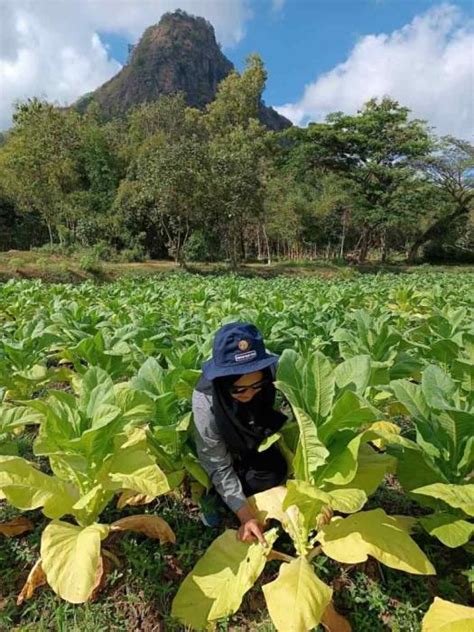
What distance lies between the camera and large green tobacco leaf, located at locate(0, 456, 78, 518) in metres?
1.98

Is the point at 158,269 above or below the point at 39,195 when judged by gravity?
below

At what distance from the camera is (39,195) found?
24797 millimetres

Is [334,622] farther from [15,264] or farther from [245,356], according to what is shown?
[15,264]

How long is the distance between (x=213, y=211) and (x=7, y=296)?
1600cm

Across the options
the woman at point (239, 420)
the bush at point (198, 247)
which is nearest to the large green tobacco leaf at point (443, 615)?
the woman at point (239, 420)

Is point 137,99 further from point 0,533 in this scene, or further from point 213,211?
point 0,533

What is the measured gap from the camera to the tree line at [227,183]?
23.9 metres

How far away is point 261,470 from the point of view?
2404 millimetres

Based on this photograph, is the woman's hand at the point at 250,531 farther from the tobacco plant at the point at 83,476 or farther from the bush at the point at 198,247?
the bush at the point at 198,247

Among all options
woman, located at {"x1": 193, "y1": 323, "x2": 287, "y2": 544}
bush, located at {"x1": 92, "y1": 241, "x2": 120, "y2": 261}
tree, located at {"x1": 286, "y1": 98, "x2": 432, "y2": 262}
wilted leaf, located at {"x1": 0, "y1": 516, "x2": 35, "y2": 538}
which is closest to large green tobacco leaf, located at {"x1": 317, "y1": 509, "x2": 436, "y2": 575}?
woman, located at {"x1": 193, "y1": 323, "x2": 287, "y2": 544}

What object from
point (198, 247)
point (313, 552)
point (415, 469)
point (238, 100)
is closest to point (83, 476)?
point (313, 552)

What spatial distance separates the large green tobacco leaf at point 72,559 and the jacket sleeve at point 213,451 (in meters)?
0.55

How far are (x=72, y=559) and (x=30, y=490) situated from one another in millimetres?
368

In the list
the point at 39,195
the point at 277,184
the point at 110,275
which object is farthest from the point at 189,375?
the point at 277,184
